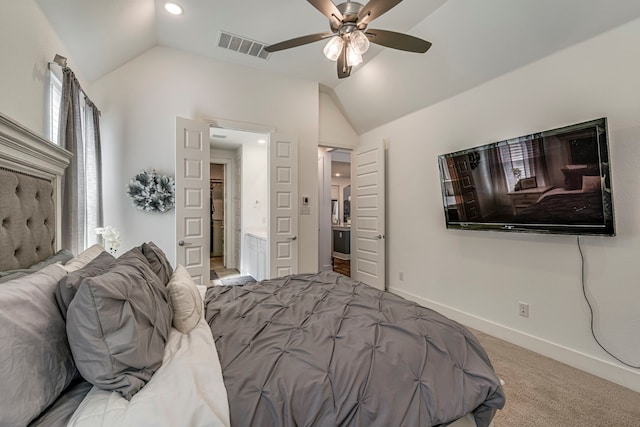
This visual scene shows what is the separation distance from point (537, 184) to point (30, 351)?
310 cm

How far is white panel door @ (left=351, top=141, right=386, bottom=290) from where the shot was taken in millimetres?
4012

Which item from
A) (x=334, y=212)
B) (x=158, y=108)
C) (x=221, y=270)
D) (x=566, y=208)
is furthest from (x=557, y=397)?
(x=334, y=212)

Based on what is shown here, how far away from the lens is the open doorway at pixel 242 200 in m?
4.66

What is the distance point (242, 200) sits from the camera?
5.36 metres

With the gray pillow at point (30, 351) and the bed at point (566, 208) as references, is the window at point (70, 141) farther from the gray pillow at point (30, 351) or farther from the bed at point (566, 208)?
the bed at point (566, 208)

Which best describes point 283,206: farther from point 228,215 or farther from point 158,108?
point 228,215

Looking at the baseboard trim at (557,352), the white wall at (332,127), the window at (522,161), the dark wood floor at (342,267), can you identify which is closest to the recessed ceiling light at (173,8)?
the white wall at (332,127)

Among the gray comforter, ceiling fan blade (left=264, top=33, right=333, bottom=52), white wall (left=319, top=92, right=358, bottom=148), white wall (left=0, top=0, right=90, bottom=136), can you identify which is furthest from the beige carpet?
white wall (left=319, top=92, right=358, bottom=148)

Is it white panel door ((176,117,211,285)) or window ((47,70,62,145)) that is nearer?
window ((47,70,62,145))

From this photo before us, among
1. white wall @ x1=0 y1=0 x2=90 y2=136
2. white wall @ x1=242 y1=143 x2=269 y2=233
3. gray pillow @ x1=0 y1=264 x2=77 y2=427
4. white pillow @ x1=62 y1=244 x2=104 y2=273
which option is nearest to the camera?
gray pillow @ x1=0 y1=264 x2=77 y2=427

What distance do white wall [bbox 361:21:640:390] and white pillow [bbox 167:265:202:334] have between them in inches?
110

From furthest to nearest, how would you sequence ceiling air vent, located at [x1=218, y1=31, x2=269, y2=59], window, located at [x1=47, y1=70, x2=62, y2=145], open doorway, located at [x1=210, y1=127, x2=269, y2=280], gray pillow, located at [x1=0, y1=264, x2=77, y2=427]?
→ open doorway, located at [x1=210, y1=127, x2=269, y2=280] → ceiling air vent, located at [x1=218, y1=31, x2=269, y2=59] → window, located at [x1=47, y1=70, x2=62, y2=145] → gray pillow, located at [x1=0, y1=264, x2=77, y2=427]

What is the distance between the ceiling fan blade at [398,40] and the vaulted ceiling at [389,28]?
71 cm

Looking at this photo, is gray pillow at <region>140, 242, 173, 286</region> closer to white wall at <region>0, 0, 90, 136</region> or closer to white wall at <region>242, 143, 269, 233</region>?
white wall at <region>0, 0, 90, 136</region>
